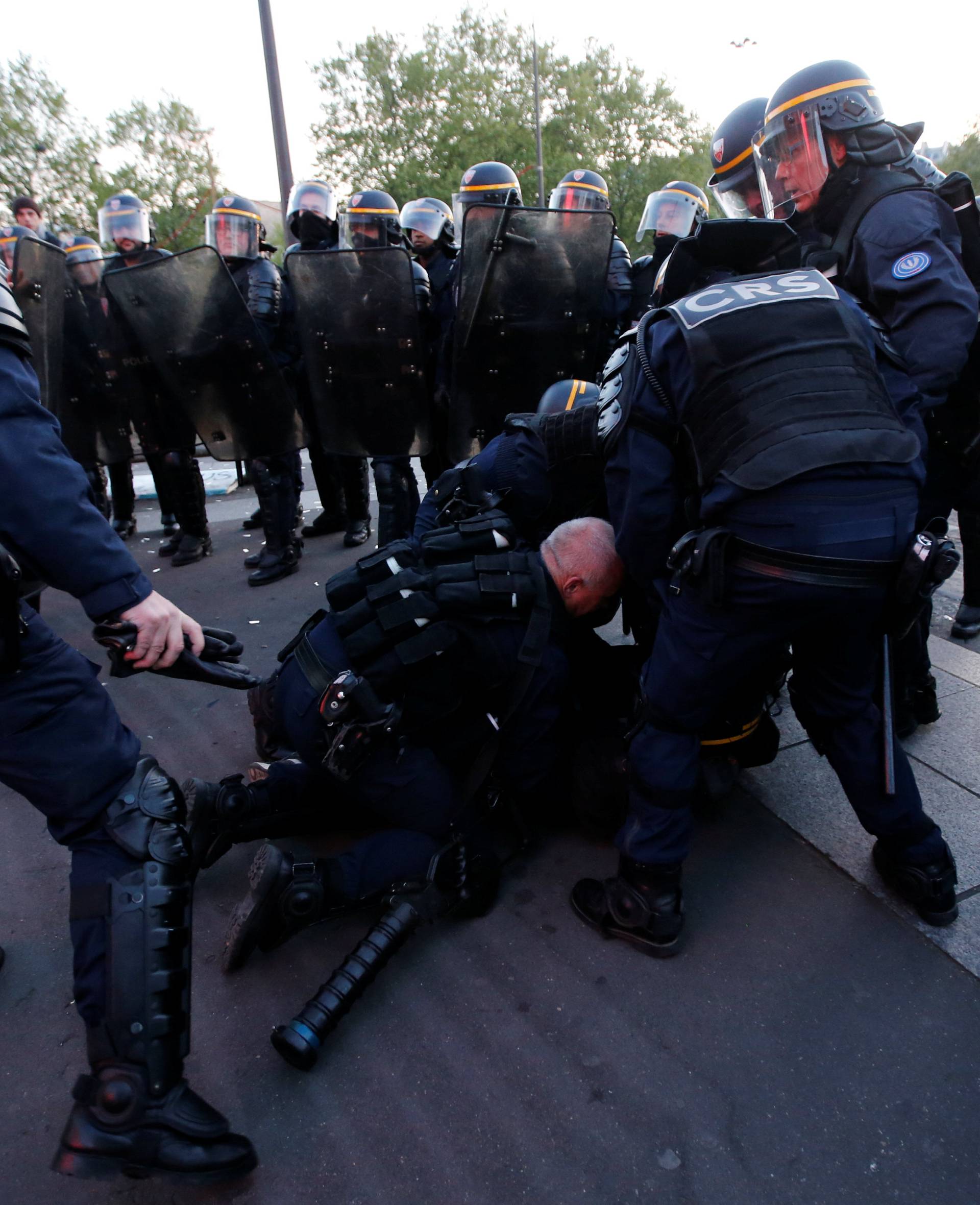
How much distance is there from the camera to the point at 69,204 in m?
16.4

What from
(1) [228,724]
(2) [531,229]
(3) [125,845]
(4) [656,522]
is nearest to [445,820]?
(3) [125,845]

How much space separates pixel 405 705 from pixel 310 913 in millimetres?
522

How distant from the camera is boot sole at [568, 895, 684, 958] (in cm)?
184

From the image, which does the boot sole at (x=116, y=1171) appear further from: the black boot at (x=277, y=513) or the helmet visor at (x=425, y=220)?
the helmet visor at (x=425, y=220)

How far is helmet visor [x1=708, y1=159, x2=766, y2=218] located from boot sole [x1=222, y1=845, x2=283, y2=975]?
104 inches

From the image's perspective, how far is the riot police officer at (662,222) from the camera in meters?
4.22

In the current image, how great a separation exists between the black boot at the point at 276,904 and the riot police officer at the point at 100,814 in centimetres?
27

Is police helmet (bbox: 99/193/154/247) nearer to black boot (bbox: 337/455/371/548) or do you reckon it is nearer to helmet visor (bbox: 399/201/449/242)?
helmet visor (bbox: 399/201/449/242)

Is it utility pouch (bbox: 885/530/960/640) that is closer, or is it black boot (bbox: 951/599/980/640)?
utility pouch (bbox: 885/530/960/640)

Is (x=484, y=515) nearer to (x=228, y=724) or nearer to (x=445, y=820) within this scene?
(x=445, y=820)

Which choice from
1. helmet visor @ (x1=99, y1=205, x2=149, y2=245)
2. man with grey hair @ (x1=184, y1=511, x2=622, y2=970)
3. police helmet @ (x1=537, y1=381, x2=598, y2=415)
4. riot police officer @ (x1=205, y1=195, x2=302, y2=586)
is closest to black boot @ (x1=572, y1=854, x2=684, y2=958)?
man with grey hair @ (x1=184, y1=511, x2=622, y2=970)

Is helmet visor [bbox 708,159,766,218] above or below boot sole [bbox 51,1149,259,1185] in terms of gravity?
above

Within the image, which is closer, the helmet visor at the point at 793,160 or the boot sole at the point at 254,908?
the boot sole at the point at 254,908

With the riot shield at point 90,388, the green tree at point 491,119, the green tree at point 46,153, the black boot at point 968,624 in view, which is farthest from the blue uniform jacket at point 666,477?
the green tree at point 491,119
